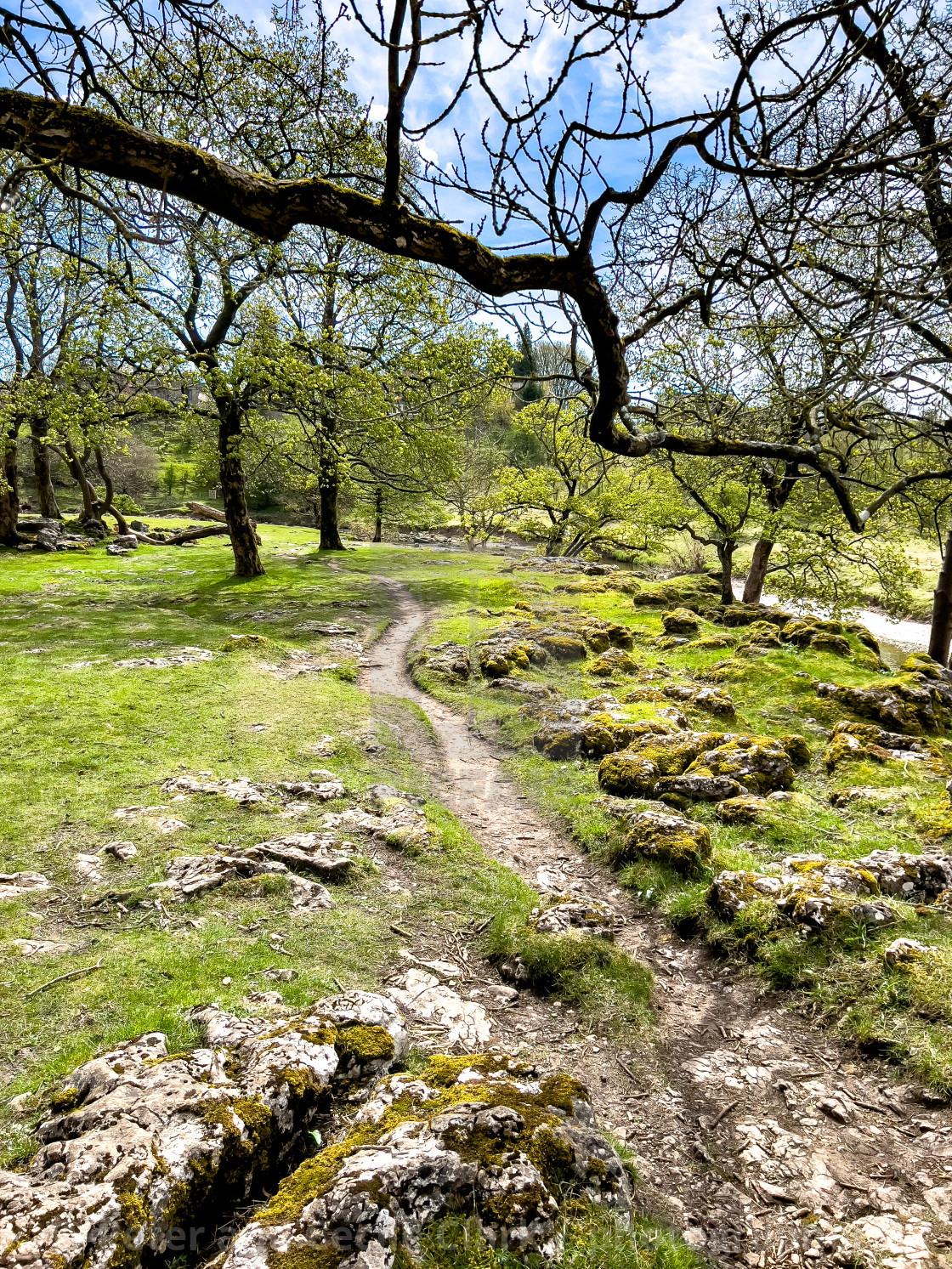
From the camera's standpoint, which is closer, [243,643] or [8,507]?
[243,643]

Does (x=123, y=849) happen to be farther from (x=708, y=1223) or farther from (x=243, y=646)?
(x=243, y=646)

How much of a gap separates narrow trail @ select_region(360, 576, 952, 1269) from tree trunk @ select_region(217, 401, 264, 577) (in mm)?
18033

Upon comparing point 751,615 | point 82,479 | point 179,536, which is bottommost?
point 751,615

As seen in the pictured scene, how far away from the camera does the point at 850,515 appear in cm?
583

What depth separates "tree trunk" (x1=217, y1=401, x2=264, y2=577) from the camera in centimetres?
1928

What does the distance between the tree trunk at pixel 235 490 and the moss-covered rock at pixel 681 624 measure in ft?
46.5

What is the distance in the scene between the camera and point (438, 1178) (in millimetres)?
2730

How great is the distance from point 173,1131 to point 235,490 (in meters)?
20.4

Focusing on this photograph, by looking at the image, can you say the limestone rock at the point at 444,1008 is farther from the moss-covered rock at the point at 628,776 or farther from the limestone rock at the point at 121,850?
the moss-covered rock at the point at 628,776

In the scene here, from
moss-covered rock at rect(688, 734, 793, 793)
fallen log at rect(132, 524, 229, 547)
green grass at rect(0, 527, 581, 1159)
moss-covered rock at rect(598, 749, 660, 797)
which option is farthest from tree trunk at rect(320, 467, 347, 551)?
moss-covered rock at rect(688, 734, 793, 793)

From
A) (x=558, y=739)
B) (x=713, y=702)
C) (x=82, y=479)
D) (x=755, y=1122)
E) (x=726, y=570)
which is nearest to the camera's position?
(x=755, y=1122)

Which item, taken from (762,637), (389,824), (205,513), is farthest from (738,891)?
(205,513)

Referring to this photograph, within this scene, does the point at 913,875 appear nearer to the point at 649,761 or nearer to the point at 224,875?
the point at 649,761

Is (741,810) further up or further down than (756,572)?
further down
